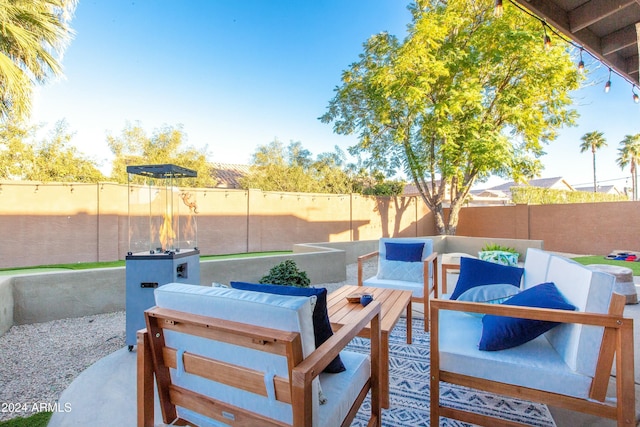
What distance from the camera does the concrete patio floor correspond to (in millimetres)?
1797

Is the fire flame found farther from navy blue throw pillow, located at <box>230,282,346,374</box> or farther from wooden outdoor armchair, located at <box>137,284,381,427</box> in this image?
navy blue throw pillow, located at <box>230,282,346,374</box>

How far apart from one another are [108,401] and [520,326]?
2.55m

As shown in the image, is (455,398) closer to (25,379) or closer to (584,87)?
(25,379)

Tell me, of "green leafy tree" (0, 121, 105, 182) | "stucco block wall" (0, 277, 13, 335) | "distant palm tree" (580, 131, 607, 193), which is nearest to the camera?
"stucco block wall" (0, 277, 13, 335)

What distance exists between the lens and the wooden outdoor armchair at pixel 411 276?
3.30 meters

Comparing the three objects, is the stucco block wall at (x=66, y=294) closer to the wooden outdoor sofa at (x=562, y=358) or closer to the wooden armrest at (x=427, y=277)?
the wooden armrest at (x=427, y=277)

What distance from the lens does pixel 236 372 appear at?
1210mm

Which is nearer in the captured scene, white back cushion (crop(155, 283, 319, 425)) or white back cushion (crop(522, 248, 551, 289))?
white back cushion (crop(155, 283, 319, 425))

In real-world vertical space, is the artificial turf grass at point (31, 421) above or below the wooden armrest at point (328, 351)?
below

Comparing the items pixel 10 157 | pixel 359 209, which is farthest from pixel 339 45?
pixel 10 157

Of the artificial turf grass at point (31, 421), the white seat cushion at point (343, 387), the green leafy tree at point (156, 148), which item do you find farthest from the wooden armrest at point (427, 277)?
the green leafy tree at point (156, 148)

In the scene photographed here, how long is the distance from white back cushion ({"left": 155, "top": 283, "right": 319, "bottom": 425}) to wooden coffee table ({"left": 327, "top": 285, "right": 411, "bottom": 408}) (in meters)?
0.72

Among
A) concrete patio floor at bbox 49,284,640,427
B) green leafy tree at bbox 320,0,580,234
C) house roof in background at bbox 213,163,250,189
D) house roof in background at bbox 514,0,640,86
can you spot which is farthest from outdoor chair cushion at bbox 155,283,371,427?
house roof in background at bbox 213,163,250,189

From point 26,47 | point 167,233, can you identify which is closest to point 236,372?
point 167,233
